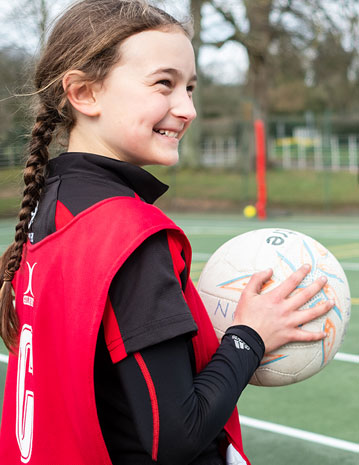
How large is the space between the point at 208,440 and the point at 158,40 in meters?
0.94

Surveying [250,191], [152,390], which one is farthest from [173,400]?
[250,191]

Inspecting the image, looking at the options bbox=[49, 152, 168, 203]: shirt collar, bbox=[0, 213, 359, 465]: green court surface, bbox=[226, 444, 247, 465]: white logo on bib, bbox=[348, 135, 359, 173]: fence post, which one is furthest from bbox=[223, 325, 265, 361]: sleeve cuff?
bbox=[348, 135, 359, 173]: fence post

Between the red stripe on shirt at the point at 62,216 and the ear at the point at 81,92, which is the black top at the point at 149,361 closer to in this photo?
the red stripe on shirt at the point at 62,216

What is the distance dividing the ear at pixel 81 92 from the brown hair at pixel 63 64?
0.7 inches

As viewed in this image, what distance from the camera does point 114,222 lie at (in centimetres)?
143

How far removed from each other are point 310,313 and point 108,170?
2.08 feet

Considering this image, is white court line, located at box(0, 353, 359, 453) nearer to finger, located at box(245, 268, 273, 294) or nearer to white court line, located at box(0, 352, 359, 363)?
white court line, located at box(0, 352, 359, 363)

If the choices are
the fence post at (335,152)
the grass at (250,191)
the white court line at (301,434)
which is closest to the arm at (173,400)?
the white court line at (301,434)

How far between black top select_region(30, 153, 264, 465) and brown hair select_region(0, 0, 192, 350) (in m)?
0.12

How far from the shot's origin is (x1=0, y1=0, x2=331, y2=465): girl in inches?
55.0

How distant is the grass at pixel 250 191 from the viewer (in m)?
18.5

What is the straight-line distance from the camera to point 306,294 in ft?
5.69

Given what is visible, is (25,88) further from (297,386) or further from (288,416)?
(297,386)

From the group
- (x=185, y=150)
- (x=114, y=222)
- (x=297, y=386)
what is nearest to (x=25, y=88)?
(x=114, y=222)
